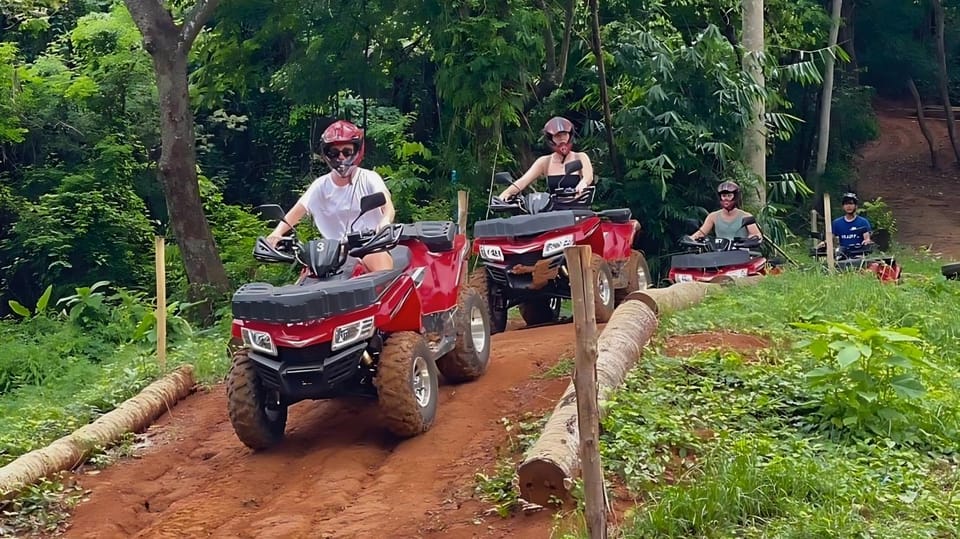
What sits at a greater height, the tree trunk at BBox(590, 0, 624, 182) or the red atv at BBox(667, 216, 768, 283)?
the tree trunk at BBox(590, 0, 624, 182)

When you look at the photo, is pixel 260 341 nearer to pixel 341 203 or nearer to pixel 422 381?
pixel 422 381

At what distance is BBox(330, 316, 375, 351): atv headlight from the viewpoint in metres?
6.59

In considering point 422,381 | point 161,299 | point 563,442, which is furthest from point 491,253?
point 563,442

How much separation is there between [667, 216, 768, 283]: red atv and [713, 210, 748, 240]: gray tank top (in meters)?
0.09

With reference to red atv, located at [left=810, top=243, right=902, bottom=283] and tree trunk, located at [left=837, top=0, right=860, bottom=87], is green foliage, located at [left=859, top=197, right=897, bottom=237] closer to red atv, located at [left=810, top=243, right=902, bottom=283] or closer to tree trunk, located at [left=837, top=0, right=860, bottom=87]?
tree trunk, located at [left=837, top=0, right=860, bottom=87]

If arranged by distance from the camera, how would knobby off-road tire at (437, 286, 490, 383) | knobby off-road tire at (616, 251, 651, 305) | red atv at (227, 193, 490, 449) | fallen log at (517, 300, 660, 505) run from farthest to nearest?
knobby off-road tire at (616, 251, 651, 305) < knobby off-road tire at (437, 286, 490, 383) < red atv at (227, 193, 490, 449) < fallen log at (517, 300, 660, 505)

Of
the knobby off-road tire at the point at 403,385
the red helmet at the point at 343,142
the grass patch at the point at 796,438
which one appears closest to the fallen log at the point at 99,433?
the knobby off-road tire at the point at 403,385

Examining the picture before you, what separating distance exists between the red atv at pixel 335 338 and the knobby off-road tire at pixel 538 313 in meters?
4.00

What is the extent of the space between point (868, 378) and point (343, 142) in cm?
380

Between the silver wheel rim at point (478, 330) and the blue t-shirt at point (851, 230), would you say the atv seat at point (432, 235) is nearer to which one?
the silver wheel rim at point (478, 330)

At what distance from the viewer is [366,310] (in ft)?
22.0

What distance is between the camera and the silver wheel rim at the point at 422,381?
7.07 m

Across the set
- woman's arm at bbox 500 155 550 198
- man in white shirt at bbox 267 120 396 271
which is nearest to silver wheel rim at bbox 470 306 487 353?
man in white shirt at bbox 267 120 396 271

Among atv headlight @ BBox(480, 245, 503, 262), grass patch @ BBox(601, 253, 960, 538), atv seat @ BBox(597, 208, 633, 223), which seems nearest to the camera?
grass patch @ BBox(601, 253, 960, 538)
